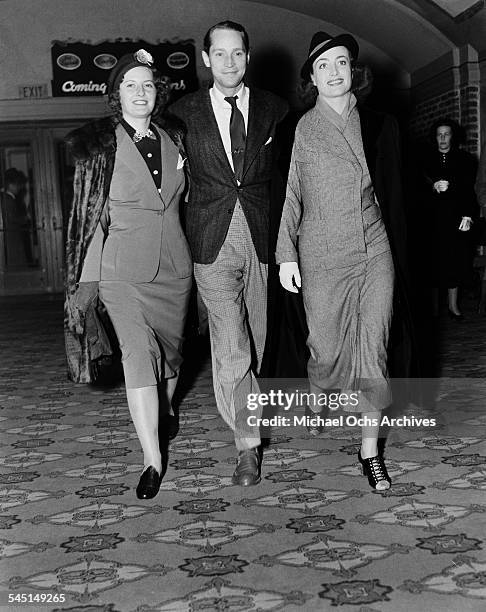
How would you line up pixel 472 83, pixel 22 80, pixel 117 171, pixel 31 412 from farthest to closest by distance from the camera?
pixel 22 80 < pixel 472 83 < pixel 31 412 < pixel 117 171

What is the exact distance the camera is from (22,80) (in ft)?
42.8

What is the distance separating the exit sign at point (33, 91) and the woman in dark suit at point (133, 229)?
32.3ft

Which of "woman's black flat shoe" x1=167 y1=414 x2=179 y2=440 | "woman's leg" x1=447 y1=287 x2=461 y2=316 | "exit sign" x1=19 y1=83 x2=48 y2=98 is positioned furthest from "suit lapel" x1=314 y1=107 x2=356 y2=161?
"exit sign" x1=19 y1=83 x2=48 y2=98

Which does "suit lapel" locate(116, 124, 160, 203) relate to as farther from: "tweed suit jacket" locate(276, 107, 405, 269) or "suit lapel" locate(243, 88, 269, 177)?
"tweed suit jacket" locate(276, 107, 405, 269)

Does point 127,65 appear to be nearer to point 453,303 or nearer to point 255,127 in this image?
point 255,127

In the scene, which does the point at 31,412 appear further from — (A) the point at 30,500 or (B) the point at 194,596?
(B) the point at 194,596

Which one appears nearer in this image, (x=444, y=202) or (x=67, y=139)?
(x=67, y=139)

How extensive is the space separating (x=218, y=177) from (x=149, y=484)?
1.25m

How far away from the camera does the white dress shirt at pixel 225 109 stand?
12.7 feet

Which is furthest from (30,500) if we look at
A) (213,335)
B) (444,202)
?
(444,202)

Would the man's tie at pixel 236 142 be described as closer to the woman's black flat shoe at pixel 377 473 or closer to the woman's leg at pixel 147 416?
the woman's leg at pixel 147 416

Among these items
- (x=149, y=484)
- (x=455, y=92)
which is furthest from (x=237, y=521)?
(x=455, y=92)

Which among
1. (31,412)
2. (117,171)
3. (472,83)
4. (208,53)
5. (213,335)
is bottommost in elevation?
(31,412)

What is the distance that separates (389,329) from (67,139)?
1.47 metres
